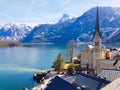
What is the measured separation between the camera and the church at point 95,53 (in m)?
82.7

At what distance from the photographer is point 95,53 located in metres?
84.6

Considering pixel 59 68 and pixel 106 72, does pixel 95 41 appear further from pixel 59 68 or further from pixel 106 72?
pixel 106 72

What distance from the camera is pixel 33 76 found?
273 feet

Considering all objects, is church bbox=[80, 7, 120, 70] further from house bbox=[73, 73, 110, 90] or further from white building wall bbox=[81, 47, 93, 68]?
house bbox=[73, 73, 110, 90]

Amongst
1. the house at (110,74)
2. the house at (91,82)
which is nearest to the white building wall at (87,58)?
the house at (91,82)

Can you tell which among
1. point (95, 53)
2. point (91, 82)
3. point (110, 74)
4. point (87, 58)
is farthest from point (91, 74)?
point (91, 82)

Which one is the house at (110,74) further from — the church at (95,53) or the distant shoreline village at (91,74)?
the church at (95,53)

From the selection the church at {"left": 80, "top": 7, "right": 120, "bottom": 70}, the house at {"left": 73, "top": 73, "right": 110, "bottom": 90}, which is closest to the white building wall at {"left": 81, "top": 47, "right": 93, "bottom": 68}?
the church at {"left": 80, "top": 7, "right": 120, "bottom": 70}

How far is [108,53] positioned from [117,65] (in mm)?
28534

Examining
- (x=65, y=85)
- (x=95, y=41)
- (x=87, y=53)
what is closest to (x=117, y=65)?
(x=95, y=41)

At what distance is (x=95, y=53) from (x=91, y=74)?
54.9 ft

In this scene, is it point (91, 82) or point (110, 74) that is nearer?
point (91, 82)

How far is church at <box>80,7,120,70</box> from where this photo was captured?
271 feet

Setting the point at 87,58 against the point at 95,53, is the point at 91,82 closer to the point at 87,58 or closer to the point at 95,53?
the point at 95,53
